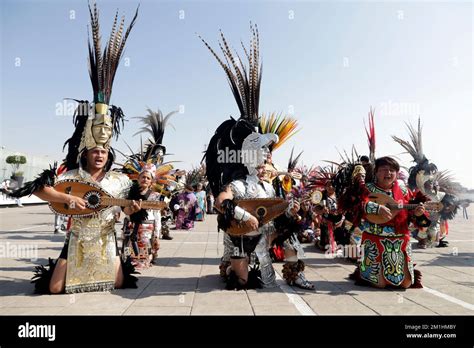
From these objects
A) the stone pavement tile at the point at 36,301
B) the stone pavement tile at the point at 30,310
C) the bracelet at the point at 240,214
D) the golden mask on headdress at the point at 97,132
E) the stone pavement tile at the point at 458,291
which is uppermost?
the golden mask on headdress at the point at 97,132

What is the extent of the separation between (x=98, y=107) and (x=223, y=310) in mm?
2924

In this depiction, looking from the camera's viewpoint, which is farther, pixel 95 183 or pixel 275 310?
pixel 95 183

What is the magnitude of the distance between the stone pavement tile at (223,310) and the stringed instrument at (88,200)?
1268mm

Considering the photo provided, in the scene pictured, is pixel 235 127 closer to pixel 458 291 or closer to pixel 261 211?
pixel 261 211

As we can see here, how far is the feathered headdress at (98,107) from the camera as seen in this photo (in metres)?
4.01

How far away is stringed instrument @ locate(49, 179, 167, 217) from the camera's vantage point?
376 centimetres

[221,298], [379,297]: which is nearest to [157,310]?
[221,298]

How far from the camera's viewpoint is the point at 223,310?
3262mm

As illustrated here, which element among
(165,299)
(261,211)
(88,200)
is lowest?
(165,299)

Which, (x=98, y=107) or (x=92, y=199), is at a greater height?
(x=98, y=107)

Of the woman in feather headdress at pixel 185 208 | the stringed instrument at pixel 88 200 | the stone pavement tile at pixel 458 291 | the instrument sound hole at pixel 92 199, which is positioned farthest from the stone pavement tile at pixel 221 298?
the woman in feather headdress at pixel 185 208

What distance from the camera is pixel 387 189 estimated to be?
4.20m

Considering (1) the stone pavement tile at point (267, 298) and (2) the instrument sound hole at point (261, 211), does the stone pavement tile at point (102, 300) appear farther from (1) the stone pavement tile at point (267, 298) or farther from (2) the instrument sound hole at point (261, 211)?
(2) the instrument sound hole at point (261, 211)
